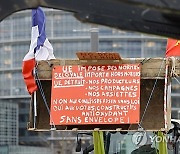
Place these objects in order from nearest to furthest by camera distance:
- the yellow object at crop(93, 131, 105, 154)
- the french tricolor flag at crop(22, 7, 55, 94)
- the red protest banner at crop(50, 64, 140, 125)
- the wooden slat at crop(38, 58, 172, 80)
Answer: the red protest banner at crop(50, 64, 140, 125) → the wooden slat at crop(38, 58, 172, 80) → the french tricolor flag at crop(22, 7, 55, 94) → the yellow object at crop(93, 131, 105, 154)

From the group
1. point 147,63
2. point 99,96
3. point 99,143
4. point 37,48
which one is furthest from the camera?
point 37,48

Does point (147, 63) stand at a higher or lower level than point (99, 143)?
higher

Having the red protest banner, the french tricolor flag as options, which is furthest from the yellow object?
the red protest banner

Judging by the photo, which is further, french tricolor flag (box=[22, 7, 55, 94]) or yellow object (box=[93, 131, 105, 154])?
yellow object (box=[93, 131, 105, 154])

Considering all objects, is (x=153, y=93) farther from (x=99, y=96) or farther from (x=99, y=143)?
(x=99, y=143)

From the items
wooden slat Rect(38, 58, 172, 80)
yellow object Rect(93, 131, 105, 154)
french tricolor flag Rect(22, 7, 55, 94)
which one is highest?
french tricolor flag Rect(22, 7, 55, 94)

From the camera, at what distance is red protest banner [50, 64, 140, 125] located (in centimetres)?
639

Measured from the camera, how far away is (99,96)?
6.45 metres

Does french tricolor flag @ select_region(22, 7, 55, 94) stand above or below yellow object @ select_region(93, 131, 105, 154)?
above

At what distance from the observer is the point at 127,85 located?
6.47 meters

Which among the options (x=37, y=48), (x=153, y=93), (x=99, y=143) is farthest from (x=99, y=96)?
(x=37, y=48)

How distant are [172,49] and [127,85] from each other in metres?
3.22

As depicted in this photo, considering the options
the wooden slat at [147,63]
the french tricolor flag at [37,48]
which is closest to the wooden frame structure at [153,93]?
the wooden slat at [147,63]

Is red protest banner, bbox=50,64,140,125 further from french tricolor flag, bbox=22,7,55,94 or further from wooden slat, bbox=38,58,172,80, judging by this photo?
french tricolor flag, bbox=22,7,55,94
